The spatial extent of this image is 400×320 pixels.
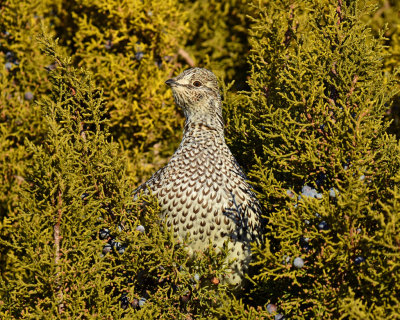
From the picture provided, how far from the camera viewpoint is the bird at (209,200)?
3334 millimetres

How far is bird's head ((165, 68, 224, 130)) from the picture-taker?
4062mm

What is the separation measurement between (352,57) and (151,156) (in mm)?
2698

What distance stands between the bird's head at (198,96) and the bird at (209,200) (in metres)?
0.22

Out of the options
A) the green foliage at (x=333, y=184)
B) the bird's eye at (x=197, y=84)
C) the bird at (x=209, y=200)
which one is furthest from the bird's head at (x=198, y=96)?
the green foliage at (x=333, y=184)

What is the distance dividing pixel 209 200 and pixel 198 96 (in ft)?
3.47

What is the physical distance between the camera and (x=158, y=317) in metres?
3.20

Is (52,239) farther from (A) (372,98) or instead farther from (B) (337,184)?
(A) (372,98)

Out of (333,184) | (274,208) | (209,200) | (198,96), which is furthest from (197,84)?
(333,184)

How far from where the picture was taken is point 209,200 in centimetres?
337

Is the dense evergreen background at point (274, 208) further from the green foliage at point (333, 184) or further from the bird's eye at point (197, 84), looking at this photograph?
the bird's eye at point (197, 84)

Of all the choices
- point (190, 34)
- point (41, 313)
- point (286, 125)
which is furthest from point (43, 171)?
point (190, 34)

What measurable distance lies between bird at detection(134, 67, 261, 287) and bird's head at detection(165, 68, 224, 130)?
22cm

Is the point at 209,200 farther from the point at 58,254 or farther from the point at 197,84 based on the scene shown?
the point at 197,84

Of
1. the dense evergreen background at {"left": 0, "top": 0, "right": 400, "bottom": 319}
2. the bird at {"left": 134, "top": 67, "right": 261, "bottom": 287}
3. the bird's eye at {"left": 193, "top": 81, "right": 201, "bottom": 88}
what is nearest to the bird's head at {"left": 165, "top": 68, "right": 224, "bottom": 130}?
the bird's eye at {"left": 193, "top": 81, "right": 201, "bottom": 88}
